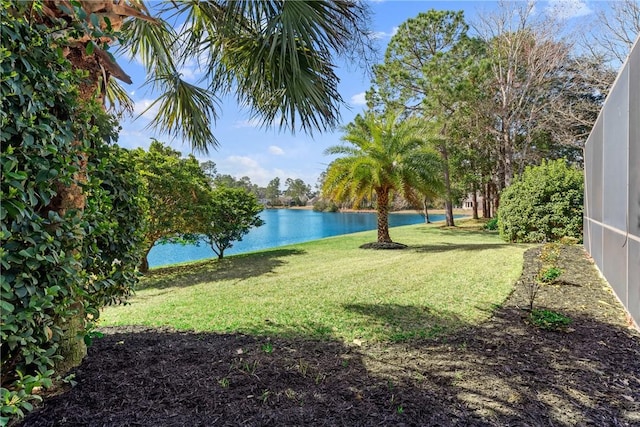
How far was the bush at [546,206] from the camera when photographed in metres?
10.2

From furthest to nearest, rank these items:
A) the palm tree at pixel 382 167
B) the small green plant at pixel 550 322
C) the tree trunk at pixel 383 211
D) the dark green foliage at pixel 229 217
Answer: the tree trunk at pixel 383 211, the palm tree at pixel 382 167, the dark green foliage at pixel 229 217, the small green plant at pixel 550 322

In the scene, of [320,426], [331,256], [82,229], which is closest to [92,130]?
[82,229]

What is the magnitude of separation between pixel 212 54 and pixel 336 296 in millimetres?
3762

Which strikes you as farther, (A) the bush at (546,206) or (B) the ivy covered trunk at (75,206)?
(A) the bush at (546,206)

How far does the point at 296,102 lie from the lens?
3855mm

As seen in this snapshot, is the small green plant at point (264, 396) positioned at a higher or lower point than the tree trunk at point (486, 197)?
lower

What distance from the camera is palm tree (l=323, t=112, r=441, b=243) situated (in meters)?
11.3

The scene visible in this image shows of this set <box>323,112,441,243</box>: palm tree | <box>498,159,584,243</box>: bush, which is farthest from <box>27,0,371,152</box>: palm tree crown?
<box>498,159,584,243</box>: bush

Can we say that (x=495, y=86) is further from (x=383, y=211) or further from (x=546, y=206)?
(x=383, y=211)

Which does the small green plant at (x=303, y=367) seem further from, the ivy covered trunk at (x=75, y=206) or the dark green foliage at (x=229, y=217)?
the dark green foliage at (x=229, y=217)

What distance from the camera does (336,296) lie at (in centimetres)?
545

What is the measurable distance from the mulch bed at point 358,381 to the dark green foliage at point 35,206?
45cm

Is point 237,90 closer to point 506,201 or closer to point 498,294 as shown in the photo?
point 498,294

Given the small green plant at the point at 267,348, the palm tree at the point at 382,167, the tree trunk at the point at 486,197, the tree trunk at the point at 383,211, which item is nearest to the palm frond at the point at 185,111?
the small green plant at the point at 267,348
